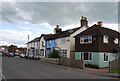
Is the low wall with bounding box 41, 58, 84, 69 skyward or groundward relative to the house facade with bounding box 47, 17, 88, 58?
groundward

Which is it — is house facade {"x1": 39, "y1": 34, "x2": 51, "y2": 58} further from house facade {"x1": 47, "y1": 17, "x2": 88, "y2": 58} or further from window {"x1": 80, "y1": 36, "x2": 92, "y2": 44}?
window {"x1": 80, "y1": 36, "x2": 92, "y2": 44}

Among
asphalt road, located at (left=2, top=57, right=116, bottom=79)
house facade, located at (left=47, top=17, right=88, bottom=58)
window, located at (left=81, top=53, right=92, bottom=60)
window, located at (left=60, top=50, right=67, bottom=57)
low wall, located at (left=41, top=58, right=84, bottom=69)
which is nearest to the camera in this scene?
asphalt road, located at (left=2, top=57, right=116, bottom=79)

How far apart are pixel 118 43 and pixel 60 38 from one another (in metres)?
13.6

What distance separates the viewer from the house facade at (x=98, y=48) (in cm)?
2483

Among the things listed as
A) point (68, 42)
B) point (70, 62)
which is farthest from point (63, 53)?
point (70, 62)

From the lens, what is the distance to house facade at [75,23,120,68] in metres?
24.8

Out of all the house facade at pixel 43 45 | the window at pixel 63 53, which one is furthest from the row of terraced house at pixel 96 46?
the house facade at pixel 43 45

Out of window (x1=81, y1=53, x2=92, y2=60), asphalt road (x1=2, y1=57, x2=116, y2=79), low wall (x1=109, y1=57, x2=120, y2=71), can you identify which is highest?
window (x1=81, y1=53, x2=92, y2=60)

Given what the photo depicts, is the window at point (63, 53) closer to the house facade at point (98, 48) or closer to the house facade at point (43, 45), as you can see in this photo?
the house facade at point (98, 48)

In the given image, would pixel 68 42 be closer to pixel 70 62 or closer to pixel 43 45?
pixel 70 62

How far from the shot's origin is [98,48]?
2481cm

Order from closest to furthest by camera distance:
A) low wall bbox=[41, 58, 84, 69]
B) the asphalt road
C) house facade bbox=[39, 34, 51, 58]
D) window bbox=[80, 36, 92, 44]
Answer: the asphalt road < low wall bbox=[41, 58, 84, 69] < window bbox=[80, 36, 92, 44] < house facade bbox=[39, 34, 51, 58]

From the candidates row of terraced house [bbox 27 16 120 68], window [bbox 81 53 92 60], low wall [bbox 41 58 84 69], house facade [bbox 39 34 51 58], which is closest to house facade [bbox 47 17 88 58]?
row of terraced house [bbox 27 16 120 68]

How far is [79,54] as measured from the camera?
28469 millimetres
